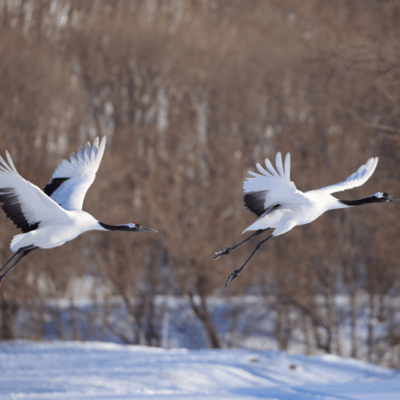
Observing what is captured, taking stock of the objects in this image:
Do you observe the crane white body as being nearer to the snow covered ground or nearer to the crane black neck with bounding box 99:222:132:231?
the crane black neck with bounding box 99:222:132:231

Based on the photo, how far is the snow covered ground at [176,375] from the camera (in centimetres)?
728

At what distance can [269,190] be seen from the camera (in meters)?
3.70

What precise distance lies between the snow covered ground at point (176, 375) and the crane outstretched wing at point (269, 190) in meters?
3.68

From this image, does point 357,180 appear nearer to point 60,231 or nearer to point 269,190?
point 269,190

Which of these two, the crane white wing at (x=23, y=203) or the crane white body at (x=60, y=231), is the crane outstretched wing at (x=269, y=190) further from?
Result: the crane white wing at (x=23, y=203)

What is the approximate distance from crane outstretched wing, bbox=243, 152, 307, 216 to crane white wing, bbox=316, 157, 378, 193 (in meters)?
0.29

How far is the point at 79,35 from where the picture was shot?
23141 millimetres

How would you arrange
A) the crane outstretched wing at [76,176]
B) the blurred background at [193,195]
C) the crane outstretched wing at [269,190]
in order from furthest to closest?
1. the blurred background at [193,195]
2. the crane outstretched wing at [76,176]
3. the crane outstretched wing at [269,190]

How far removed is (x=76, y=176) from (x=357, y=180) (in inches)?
90.1

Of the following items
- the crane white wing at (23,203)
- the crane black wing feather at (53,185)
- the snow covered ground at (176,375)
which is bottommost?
the snow covered ground at (176,375)

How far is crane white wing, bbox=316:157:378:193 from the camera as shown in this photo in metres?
3.85

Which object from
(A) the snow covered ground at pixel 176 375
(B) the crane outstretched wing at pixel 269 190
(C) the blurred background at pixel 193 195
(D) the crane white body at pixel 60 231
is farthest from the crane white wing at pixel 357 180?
(C) the blurred background at pixel 193 195

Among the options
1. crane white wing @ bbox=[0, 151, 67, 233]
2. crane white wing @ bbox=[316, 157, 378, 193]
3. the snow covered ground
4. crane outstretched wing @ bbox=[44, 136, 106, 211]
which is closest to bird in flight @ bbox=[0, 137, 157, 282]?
crane white wing @ bbox=[0, 151, 67, 233]

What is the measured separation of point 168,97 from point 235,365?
14.8m
